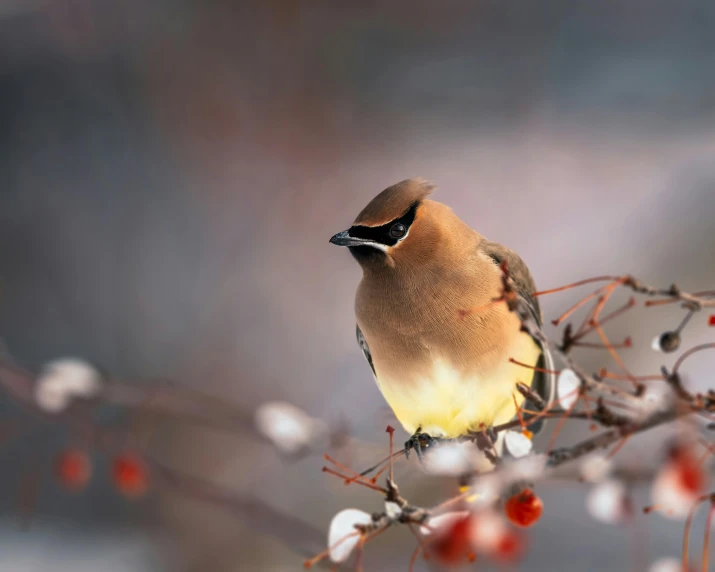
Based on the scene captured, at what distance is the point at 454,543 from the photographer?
2.72 feet

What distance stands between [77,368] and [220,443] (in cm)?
156

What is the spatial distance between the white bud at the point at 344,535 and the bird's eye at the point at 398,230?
32 cm

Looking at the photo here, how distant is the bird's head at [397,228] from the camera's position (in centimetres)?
91

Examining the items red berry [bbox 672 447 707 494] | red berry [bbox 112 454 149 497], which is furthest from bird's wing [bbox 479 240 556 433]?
red berry [bbox 112 454 149 497]

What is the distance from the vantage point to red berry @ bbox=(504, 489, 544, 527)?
0.81m

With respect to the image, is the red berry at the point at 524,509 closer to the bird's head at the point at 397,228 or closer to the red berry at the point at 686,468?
the red berry at the point at 686,468

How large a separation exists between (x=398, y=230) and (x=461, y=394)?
24 centimetres

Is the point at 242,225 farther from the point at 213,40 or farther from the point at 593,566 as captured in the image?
the point at 593,566

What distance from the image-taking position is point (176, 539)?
3094mm

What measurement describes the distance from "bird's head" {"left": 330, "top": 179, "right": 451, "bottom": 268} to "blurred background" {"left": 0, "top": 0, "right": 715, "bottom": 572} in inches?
62.8

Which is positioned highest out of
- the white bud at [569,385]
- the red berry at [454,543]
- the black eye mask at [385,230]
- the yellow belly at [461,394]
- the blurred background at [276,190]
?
the blurred background at [276,190]

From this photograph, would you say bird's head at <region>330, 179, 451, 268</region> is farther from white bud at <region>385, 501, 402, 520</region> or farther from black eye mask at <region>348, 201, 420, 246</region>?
white bud at <region>385, 501, 402, 520</region>

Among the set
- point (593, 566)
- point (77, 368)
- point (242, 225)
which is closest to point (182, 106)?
point (242, 225)

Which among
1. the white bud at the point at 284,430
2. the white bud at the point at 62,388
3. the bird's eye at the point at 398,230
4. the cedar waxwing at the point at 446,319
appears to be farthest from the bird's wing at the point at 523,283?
Answer: the white bud at the point at 62,388
